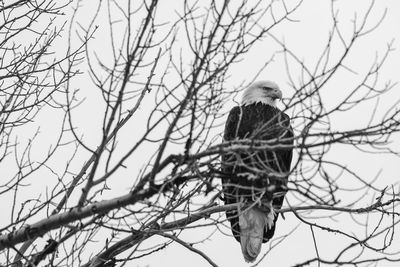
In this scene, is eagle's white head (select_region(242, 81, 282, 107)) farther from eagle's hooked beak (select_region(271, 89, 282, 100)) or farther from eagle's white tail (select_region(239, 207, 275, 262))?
eagle's white tail (select_region(239, 207, 275, 262))

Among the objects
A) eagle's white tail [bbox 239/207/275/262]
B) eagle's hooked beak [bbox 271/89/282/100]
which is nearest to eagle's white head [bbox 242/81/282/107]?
eagle's hooked beak [bbox 271/89/282/100]

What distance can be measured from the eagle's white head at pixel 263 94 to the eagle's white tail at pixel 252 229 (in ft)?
3.28

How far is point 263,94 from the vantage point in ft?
21.3

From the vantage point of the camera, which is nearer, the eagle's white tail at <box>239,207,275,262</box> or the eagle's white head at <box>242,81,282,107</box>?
the eagle's white tail at <box>239,207,275,262</box>

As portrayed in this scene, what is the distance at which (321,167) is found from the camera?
335 centimetres

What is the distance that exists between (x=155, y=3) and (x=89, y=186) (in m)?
0.97

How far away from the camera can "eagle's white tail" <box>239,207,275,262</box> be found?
19.5ft

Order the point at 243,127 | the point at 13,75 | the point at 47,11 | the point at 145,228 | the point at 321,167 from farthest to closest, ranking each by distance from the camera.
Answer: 1. the point at 243,127
2. the point at 47,11
3. the point at 13,75
4. the point at 145,228
5. the point at 321,167

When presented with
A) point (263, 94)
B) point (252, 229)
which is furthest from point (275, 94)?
point (252, 229)

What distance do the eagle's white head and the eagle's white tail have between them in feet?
3.28

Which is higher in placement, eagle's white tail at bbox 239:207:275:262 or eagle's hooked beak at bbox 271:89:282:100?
eagle's hooked beak at bbox 271:89:282:100

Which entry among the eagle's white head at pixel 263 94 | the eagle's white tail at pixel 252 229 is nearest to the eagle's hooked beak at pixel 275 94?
the eagle's white head at pixel 263 94

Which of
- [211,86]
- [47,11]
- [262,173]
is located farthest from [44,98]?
[262,173]

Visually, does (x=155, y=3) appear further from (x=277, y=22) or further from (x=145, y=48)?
(x=277, y=22)
